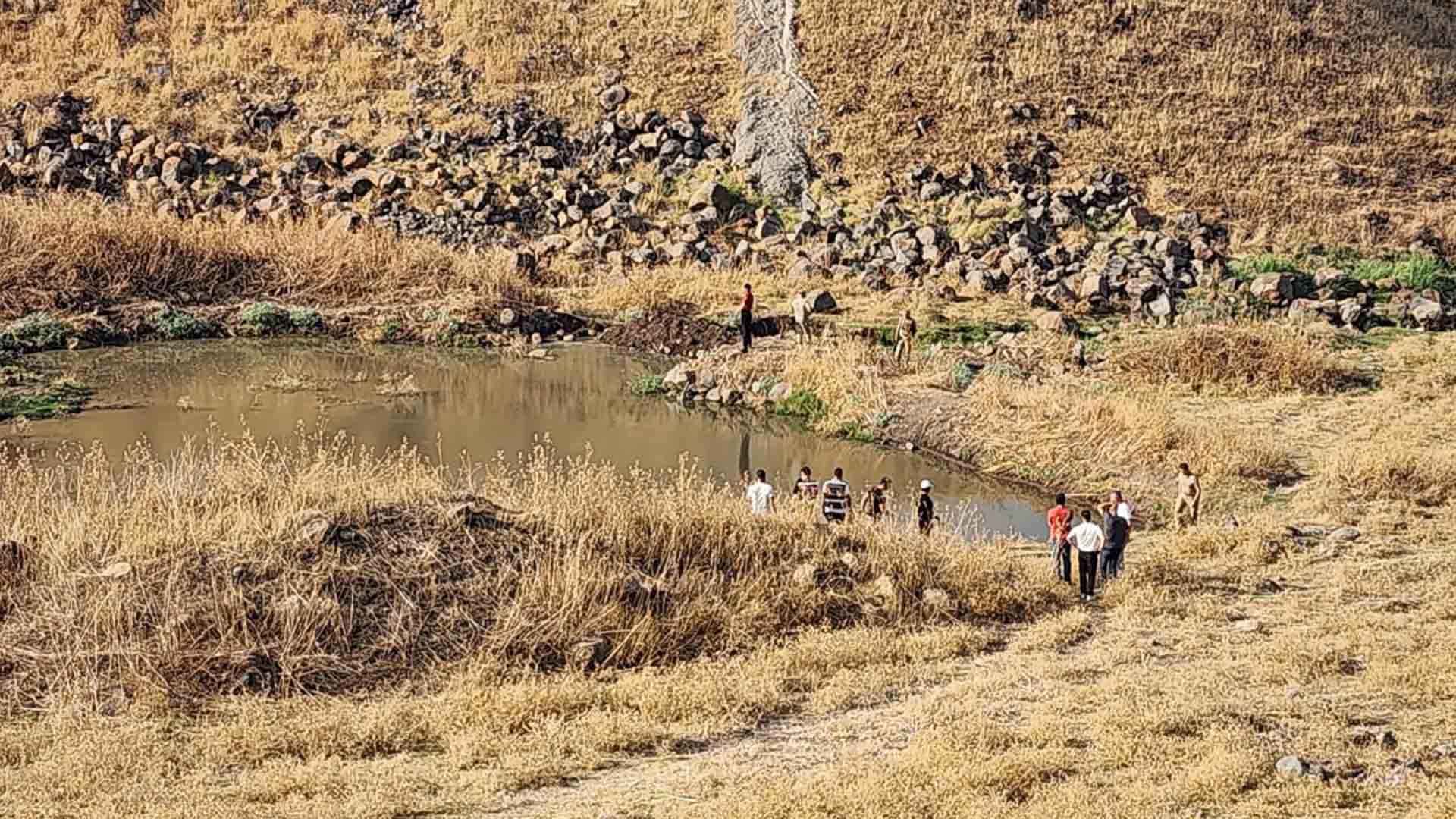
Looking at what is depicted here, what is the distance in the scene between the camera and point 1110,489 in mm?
21219

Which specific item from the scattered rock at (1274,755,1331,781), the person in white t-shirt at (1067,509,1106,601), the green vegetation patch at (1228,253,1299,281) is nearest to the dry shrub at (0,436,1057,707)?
the person in white t-shirt at (1067,509,1106,601)

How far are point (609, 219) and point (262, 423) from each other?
14271 millimetres

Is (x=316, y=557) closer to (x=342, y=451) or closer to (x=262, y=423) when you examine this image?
(x=342, y=451)

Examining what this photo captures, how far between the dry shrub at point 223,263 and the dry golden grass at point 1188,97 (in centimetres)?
1124

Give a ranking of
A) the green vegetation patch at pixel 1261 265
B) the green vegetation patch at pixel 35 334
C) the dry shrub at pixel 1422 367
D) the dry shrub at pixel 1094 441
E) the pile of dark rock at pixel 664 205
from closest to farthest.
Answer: the dry shrub at pixel 1094 441
the dry shrub at pixel 1422 367
the green vegetation patch at pixel 35 334
the pile of dark rock at pixel 664 205
the green vegetation patch at pixel 1261 265

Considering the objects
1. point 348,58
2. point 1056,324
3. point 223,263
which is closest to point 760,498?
point 1056,324

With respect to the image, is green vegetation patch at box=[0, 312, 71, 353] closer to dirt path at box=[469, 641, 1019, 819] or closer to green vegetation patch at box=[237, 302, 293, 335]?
green vegetation patch at box=[237, 302, 293, 335]

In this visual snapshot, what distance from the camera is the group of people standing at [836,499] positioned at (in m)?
17.3

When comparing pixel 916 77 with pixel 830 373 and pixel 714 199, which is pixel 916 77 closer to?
pixel 714 199

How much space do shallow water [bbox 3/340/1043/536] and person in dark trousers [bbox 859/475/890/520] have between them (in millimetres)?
837

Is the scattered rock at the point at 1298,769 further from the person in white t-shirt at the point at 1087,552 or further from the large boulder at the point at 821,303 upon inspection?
the large boulder at the point at 821,303

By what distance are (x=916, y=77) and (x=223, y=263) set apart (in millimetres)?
18360

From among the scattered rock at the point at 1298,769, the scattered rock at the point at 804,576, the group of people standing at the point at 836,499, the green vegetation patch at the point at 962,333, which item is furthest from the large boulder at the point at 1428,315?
the scattered rock at the point at 1298,769

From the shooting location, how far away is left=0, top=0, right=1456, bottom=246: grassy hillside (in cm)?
4072
